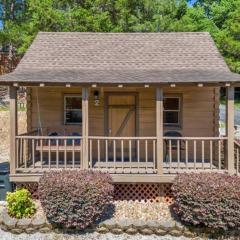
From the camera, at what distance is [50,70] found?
10.5 meters

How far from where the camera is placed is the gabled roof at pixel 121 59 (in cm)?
912

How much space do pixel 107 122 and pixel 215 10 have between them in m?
30.0

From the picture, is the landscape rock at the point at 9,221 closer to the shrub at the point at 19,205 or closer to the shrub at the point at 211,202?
the shrub at the point at 19,205

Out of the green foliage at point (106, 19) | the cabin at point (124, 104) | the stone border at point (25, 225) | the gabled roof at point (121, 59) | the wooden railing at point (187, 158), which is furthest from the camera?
the green foliage at point (106, 19)

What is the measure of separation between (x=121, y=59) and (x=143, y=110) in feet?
6.55

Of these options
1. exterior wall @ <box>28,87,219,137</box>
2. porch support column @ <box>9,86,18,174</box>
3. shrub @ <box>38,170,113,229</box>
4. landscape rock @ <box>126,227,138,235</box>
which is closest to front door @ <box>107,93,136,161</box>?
exterior wall @ <box>28,87,219,137</box>

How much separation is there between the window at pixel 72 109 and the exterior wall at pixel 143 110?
0.61 ft

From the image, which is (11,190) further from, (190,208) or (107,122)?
(190,208)

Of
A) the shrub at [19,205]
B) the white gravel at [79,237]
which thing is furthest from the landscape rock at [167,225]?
the shrub at [19,205]

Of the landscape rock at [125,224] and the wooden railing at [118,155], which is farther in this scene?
the wooden railing at [118,155]

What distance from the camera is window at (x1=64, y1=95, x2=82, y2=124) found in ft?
37.0

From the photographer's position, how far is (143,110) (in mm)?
11117

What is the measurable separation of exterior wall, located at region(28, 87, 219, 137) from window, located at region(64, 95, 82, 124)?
0.61 feet

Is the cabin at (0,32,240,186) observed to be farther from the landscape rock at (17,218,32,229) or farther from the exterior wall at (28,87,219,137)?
the landscape rock at (17,218,32,229)
